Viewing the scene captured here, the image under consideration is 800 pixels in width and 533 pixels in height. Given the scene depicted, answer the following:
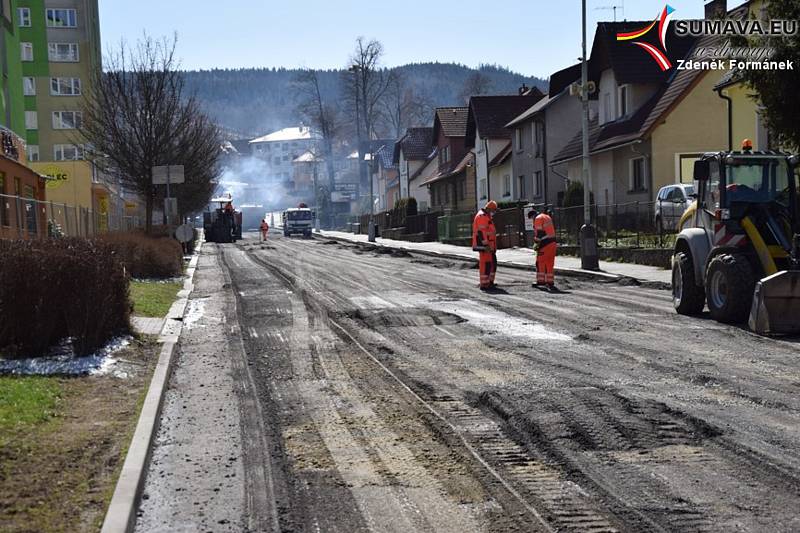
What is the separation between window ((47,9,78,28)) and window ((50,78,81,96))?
173 inches

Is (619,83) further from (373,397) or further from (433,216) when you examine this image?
(373,397)

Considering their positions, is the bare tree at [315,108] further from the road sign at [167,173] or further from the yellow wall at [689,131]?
the road sign at [167,173]

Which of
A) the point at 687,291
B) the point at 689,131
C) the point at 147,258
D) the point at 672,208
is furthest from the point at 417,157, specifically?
the point at 687,291

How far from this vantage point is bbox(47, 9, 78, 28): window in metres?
75.5

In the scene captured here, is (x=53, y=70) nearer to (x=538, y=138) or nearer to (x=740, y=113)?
(x=538, y=138)

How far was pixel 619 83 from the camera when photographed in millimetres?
37594

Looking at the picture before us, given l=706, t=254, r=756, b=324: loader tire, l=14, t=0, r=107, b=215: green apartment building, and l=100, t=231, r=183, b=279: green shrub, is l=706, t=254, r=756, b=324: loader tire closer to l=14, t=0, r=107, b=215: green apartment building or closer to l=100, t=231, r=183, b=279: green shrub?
l=100, t=231, r=183, b=279: green shrub

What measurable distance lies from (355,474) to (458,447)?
0.92 metres

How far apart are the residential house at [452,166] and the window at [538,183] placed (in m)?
12.6

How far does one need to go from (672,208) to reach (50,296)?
813 inches

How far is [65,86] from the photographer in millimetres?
75125

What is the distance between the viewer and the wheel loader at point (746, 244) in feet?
40.7

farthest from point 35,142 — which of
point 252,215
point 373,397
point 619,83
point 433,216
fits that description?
point 373,397

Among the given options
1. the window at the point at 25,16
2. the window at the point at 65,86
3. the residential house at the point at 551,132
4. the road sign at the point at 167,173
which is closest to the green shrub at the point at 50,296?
the road sign at the point at 167,173
